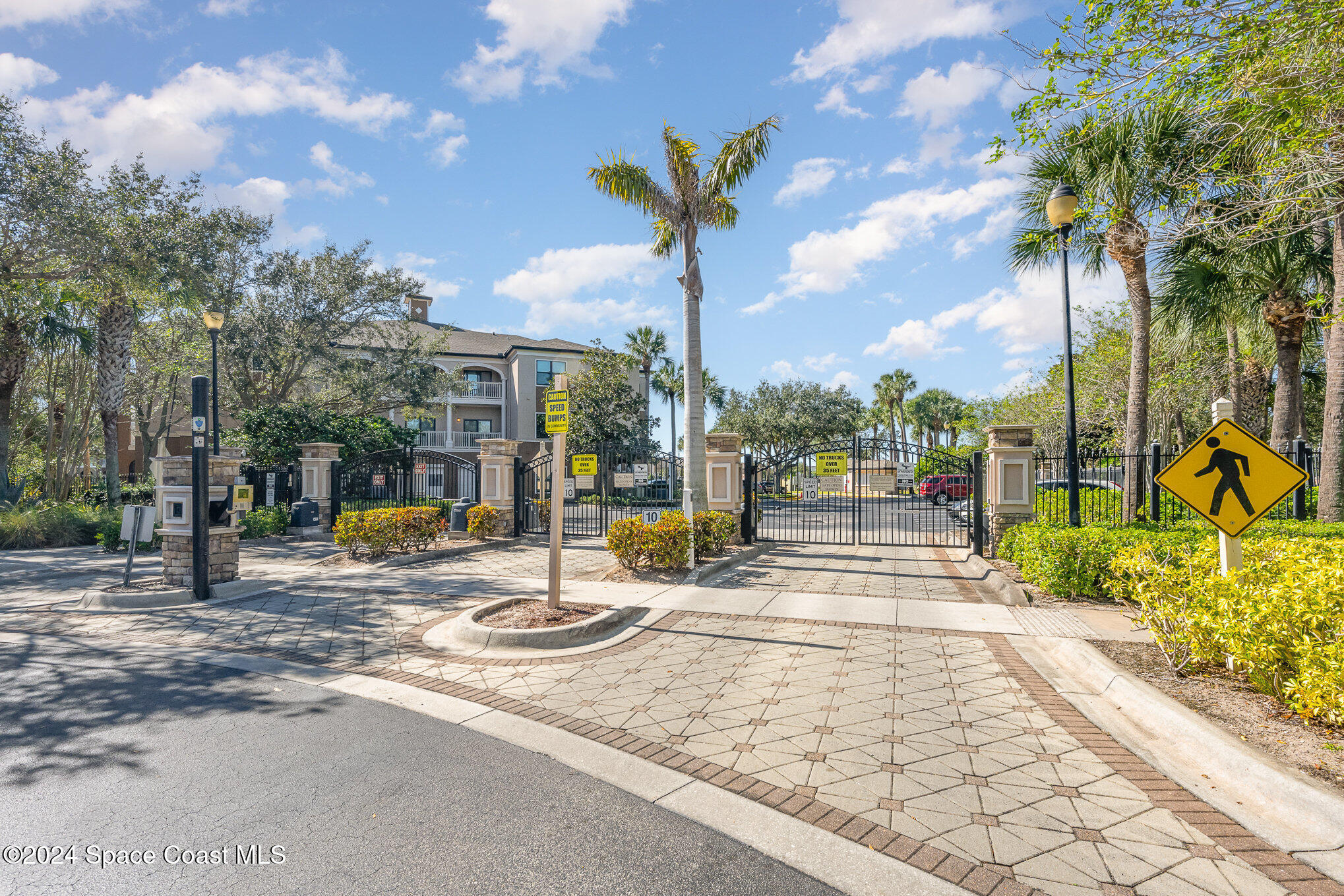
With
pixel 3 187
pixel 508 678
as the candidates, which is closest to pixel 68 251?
pixel 3 187

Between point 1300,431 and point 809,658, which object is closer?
point 809,658

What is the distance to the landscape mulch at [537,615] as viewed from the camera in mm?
7387

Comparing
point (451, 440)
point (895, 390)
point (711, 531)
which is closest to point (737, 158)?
point (711, 531)

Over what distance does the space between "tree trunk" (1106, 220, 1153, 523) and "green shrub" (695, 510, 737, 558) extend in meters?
7.19

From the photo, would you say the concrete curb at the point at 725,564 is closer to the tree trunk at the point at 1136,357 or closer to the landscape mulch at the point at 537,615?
the landscape mulch at the point at 537,615

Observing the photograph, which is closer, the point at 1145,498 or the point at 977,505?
the point at 977,505

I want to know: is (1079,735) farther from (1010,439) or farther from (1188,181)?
(1010,439)

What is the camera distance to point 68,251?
49.0ft

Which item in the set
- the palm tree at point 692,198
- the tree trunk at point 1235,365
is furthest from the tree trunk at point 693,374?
the tree trunk at point 1235,365

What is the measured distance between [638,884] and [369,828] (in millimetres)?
1422

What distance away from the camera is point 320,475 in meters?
17.6

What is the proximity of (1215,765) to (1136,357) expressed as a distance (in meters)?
10.9

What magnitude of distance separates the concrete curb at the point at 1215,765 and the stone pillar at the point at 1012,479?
7719 millimetres

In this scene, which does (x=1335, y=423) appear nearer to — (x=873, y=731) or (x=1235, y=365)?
(x=1235, y=365)
